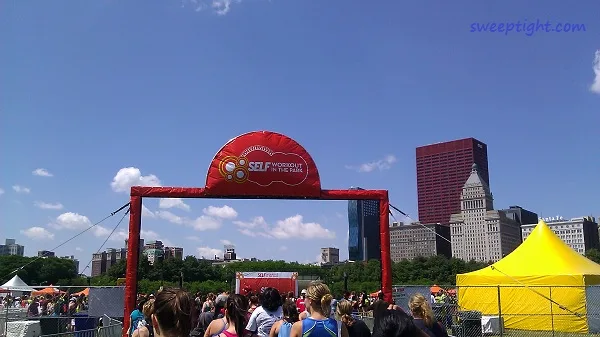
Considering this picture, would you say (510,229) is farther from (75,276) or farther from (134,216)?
(134,216)

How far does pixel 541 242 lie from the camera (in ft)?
72.3

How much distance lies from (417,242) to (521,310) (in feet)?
533

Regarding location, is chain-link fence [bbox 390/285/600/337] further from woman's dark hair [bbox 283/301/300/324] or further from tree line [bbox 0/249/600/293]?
tree line [bbox 0/249/600/293]

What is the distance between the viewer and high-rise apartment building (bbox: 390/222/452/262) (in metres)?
173

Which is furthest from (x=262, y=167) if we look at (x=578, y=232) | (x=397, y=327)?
(x=578, y=232)

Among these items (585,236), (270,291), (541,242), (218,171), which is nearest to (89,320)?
(218,171)

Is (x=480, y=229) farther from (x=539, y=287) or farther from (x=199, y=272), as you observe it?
(x=539, y=287)

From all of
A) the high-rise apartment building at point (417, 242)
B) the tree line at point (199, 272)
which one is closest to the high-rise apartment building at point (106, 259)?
the tree line at point (199, 272)

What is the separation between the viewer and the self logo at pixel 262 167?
50.3ft

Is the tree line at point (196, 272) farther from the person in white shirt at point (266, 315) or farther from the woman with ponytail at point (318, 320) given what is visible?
the woman with ponytail at point (318, 320)

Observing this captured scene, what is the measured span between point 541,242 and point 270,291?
60.3 ft

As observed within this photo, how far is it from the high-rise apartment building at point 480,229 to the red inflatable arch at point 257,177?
6167 inches

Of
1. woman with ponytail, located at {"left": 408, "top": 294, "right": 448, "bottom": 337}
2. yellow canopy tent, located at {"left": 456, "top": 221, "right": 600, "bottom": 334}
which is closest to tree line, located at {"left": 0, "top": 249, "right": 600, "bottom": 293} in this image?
yellow canopy tent, located at {"left": 456, "top": 221, "right": 600, "bottom": 334}

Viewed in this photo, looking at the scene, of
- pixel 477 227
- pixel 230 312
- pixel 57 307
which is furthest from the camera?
pixel 477 227
